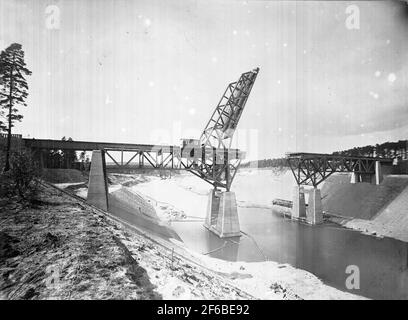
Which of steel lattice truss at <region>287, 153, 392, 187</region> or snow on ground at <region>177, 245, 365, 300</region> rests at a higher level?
steel lattice truss at <region>287, 153, 392, 187</region>

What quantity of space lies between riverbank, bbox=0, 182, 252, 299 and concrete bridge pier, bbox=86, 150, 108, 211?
257 inches

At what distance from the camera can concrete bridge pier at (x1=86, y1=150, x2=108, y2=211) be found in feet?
47.3

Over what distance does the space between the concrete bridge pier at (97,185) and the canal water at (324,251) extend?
8816 millimetres

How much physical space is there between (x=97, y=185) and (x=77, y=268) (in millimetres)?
11380

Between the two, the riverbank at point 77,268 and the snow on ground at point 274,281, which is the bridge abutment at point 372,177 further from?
the riverbank at point 77,268

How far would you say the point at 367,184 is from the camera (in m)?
29.5

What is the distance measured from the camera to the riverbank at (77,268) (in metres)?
4.04

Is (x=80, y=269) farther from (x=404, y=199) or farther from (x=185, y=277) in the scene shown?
(x=404, y=199)

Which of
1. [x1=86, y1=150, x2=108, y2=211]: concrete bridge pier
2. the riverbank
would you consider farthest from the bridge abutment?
[x1=86, y1=150, x2=108, y2=211]: concrete bridge pier

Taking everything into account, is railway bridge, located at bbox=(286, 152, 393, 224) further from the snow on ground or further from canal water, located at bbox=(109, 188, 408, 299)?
the snow on ground

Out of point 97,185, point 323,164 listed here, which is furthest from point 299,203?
point 97,185

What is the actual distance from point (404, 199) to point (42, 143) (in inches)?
1605

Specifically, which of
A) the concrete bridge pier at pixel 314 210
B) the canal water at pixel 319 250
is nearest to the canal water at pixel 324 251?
the canal water at pixel 319 250

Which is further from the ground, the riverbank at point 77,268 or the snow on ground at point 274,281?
the riverbank at point 77,268
